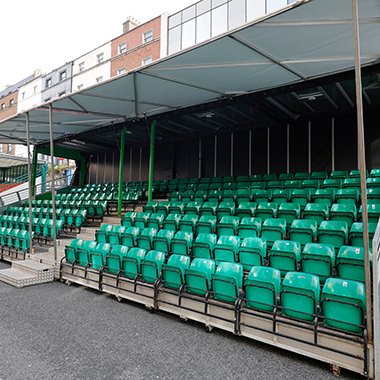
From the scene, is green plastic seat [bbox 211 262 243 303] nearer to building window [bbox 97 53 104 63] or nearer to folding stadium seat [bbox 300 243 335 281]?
folding stadium seat [bbox 300 243 335 281]

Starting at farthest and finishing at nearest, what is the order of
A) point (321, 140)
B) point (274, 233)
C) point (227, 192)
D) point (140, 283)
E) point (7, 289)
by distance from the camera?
point (321, 140), point (227, 192), point (7, 289), point (274, 233), point (140, 283)

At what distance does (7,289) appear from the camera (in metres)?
5.84

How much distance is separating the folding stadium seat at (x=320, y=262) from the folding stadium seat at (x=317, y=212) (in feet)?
5.28

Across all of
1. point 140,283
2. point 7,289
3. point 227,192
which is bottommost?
point 7,289

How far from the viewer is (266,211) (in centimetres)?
653

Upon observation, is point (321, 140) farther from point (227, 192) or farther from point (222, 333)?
point (222, 333)

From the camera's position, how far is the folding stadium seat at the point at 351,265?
3820 millimetres

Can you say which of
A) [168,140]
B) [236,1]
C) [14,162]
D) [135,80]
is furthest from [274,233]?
[14,162]

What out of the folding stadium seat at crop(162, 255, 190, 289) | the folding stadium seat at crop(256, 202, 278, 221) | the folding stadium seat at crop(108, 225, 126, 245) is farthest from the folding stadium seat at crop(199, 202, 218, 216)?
the folding stadium seat at crop(162, 255, 190, 289)

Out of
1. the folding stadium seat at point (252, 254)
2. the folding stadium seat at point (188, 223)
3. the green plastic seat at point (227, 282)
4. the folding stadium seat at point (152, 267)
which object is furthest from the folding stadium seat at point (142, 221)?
the green plastic seat at point (227, 282)

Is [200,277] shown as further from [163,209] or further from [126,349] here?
[163,209]

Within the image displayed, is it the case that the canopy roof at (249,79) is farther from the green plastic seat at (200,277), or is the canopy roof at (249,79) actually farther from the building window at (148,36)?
the building window at (148,36)

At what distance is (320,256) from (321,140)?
303 inches

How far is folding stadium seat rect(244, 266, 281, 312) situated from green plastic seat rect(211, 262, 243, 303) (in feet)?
0.59
